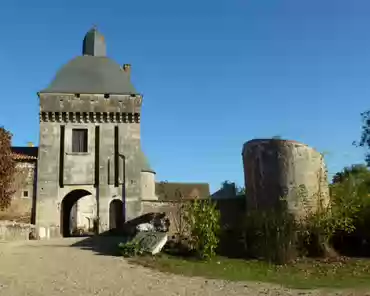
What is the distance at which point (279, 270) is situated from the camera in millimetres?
12141

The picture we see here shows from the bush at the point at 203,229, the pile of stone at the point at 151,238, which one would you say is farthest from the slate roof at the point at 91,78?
the bush at the point at 203,229

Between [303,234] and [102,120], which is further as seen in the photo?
[102,120]

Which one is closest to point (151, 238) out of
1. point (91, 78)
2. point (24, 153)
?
point (24, 153)

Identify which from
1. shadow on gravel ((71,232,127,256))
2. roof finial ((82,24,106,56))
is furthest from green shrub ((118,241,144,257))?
roof finial ((82,24,106,56))

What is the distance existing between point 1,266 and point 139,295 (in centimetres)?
555

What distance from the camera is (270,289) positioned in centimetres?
902

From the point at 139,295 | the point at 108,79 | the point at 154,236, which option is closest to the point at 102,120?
the point at 108,79

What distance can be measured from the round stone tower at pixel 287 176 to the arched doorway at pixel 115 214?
10.6m

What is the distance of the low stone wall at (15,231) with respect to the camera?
59.0ft

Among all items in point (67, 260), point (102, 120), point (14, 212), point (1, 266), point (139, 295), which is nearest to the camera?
point (139, 295)

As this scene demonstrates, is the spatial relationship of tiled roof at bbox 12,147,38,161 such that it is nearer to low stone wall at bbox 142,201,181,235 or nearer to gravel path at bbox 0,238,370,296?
low stone wall at bbox 142,201,181,235

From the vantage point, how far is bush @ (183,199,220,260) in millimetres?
13856

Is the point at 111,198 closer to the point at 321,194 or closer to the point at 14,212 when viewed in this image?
the point at 14,212

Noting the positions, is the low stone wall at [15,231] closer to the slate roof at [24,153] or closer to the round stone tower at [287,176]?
the slate roof at [24,153]
